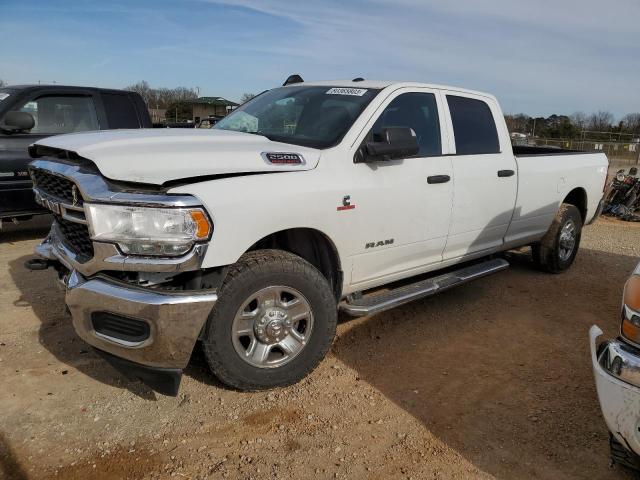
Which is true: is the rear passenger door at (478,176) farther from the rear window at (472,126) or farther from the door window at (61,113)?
the door window at (61,113)

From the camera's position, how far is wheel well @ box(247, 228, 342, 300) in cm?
359

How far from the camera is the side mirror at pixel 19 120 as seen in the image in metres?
6.30

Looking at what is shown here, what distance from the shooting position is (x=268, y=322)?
327 centimetres

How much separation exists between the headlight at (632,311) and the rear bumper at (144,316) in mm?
1977

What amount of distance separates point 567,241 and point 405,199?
3.36 metres

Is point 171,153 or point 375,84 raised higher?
point 375,84

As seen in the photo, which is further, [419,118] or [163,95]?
[163,95]


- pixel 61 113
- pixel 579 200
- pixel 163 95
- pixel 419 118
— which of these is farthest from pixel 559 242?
pixel 163 95

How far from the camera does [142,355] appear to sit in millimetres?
2889

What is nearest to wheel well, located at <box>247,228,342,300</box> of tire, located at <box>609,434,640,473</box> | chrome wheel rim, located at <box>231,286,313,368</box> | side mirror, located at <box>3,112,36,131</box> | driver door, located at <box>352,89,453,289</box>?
driver door, located at <box>352,89,453,289</box>

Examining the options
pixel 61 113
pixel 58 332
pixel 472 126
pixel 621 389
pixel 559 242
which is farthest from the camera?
pixel 61 113

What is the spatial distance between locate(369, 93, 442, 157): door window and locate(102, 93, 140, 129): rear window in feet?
15.0

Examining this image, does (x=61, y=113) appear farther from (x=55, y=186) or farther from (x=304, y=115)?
(x=304, y=115)

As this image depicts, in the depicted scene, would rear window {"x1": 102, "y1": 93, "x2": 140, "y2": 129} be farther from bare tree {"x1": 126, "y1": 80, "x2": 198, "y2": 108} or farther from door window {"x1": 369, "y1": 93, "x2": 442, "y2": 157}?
bare tree {"x1": 126, "y1": 80, "x2": 198, "y2": 108}
